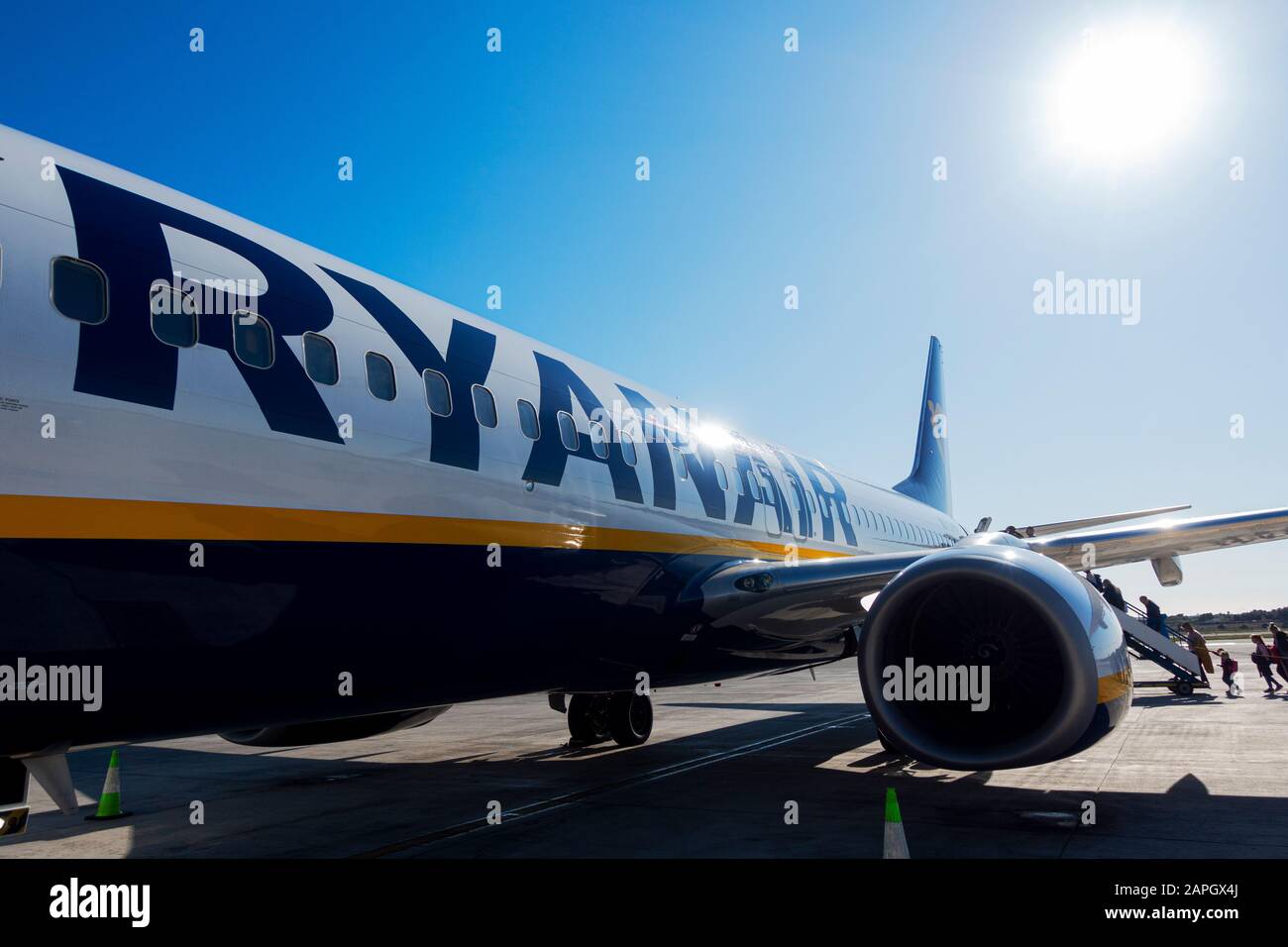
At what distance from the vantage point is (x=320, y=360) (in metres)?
4.75

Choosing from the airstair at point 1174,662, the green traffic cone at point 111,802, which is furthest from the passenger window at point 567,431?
the airstair at point 1174,662

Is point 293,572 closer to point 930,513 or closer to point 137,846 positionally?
point 137,846

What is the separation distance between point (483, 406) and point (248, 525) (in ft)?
6.98

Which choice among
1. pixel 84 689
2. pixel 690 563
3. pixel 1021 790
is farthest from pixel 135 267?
pixel 1021 790

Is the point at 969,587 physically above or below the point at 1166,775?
above

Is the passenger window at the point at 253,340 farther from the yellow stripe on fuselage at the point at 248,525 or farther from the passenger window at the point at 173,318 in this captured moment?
the yellow stripe on fuselage at the point at 248,525

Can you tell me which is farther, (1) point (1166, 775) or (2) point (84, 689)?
(1) point (1166, 775)

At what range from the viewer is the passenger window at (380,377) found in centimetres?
502

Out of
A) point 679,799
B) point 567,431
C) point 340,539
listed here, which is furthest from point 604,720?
point 340,539

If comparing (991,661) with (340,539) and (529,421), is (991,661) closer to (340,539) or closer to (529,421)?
(529,421)

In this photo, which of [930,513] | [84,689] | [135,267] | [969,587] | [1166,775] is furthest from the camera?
[930,513]

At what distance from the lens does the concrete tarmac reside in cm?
585

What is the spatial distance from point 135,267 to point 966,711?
5.36 m

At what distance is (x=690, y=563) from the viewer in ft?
25.8
